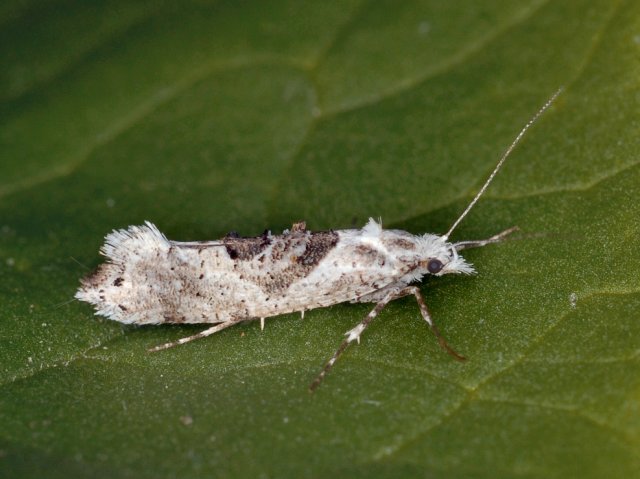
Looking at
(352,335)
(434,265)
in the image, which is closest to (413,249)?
(434,265)

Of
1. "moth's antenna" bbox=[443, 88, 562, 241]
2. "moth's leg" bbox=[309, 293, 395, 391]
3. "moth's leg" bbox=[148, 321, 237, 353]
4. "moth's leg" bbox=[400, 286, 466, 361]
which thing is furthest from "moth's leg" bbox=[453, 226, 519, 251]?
"moth's leg" bbox=[148, 321, 237, 353]

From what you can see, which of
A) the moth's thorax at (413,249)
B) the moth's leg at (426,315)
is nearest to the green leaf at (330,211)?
the moth's leg at (426,315)

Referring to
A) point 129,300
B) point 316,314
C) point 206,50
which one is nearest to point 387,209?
point 316,314

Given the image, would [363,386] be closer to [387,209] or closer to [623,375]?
[623,375]

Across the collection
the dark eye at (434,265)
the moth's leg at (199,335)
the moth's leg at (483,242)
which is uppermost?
the moth's leg at (483,242)

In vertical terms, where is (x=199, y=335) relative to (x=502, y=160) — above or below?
below

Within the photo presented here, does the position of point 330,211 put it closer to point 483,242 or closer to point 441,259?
point 441,259

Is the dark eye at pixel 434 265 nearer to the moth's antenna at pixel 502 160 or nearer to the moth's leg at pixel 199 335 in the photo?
the moth's antenna at pixel 502 160
